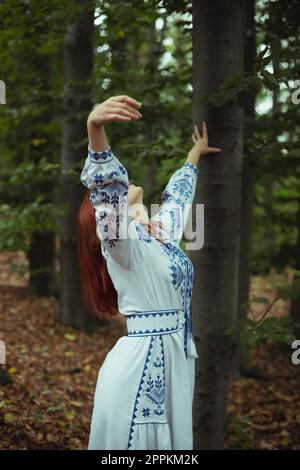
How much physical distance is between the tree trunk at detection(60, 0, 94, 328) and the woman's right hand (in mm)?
3865

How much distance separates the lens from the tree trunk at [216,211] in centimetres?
302

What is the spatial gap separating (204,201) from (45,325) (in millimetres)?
4643

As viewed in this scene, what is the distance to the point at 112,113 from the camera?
6.88 ft

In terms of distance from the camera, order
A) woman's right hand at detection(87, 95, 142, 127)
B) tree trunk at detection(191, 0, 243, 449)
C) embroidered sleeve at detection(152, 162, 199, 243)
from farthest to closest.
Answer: tree trunk at detection(191, 0, 243, 449) < embroidered sleeve at detection(152, 162, 199, 243) < woman's right hand at detection(87, 95, 142, 127)

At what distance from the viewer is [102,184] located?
2.15 metres

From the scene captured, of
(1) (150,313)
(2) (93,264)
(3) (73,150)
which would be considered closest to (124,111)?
(2) (93,264)

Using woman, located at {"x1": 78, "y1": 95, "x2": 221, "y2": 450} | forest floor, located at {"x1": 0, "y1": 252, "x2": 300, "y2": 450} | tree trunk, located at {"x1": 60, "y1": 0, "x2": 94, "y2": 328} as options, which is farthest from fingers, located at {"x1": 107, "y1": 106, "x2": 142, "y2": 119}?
tree trunk, located at {"x1": 60, "y1": 0, "x2": 94, "y2": 328}

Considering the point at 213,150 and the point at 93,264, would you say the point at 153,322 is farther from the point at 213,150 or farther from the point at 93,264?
the point at 213,150

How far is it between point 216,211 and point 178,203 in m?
0.33

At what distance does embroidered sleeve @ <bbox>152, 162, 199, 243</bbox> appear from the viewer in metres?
2.87

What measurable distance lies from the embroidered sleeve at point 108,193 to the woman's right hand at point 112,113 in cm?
12

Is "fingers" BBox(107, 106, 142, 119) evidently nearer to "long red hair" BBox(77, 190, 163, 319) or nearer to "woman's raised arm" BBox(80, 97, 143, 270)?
"woman's raised arm" BBox(80, 97, 143, 270)

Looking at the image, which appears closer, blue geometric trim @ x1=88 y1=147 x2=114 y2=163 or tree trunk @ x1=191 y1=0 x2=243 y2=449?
blue geometric trim @ x1=88 y1=147 x2=114 y2=163
